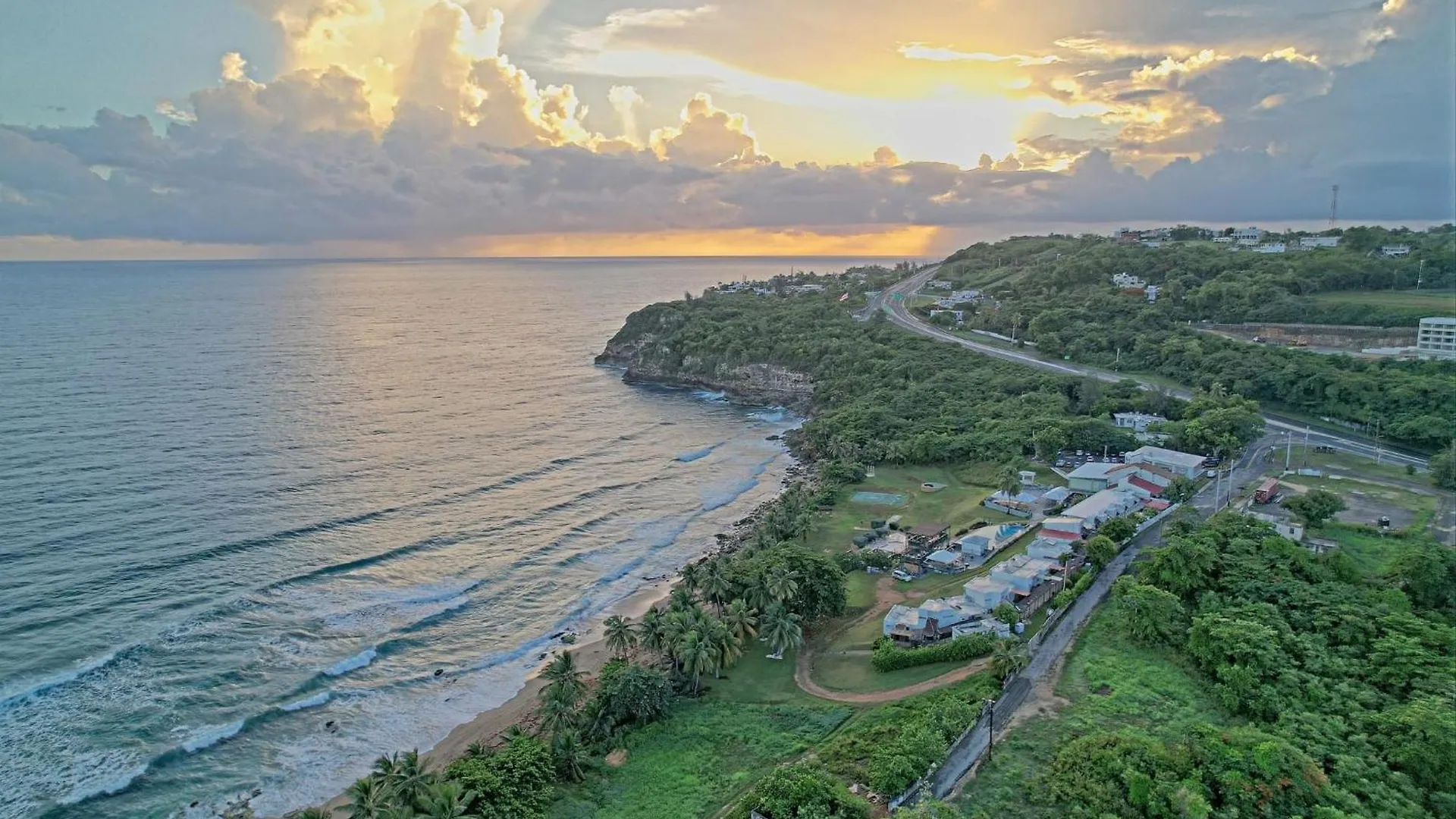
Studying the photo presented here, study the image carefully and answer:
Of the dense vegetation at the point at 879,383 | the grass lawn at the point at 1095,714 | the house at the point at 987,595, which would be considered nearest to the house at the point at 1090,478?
the dense vegetation at the point at 879,383

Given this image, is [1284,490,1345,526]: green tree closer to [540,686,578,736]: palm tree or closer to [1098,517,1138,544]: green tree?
[1098,517,1138,544]: green tree

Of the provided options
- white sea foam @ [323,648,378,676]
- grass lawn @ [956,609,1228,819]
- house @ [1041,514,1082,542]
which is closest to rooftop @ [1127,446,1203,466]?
house @ [1041,514,1082,542]

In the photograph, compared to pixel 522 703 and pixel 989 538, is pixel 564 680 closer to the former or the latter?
pixel 522 703

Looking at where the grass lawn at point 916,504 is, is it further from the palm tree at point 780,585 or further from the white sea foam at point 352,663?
the white sea foam at point 352,663

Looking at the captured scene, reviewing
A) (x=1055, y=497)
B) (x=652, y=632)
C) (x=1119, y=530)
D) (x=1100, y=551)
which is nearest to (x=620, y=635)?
(x=652, y=632)

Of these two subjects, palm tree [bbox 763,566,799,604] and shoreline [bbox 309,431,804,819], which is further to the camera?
palm tree [bbox 763,566,799,604]

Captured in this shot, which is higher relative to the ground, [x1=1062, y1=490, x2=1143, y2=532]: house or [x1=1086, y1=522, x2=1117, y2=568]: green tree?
[x1=1086, y1=522, x2=1117, y2=568]: green tree

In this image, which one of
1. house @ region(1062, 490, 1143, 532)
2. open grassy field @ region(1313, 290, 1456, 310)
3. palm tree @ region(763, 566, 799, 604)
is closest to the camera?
palm tree @ region(763, 566, 799, 604)
